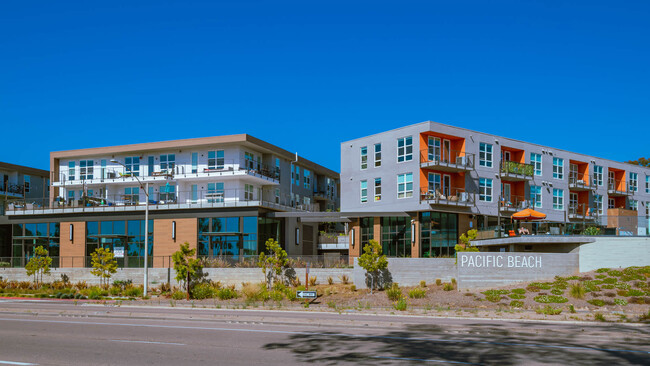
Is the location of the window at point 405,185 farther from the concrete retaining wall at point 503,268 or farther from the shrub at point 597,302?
the shrub at point 597,302

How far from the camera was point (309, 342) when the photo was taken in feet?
52.0

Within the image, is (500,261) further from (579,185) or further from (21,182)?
(21,182)

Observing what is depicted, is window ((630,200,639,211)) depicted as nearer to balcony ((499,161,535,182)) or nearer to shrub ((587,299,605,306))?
balcony ((499,161,535,182))

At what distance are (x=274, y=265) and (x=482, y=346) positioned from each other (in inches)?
1121

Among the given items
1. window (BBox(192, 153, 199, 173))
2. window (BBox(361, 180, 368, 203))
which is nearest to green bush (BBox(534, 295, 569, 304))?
window (BBox(361, 180, 368, 203))

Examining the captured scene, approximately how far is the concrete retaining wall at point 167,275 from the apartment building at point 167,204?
255 cm

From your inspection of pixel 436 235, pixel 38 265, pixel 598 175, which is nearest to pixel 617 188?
pixel 598 175

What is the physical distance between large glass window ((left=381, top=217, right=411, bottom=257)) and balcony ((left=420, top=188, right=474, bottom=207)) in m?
2.65

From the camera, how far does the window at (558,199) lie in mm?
57125

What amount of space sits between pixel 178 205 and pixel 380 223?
18.3 m

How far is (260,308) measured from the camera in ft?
95.8

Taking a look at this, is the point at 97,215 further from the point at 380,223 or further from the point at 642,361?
the point at 642,361

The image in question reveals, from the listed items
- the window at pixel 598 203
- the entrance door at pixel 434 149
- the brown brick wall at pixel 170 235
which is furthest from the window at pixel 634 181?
the brown brick wall at pixel 170 235

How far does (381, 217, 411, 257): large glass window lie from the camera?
162 ft
